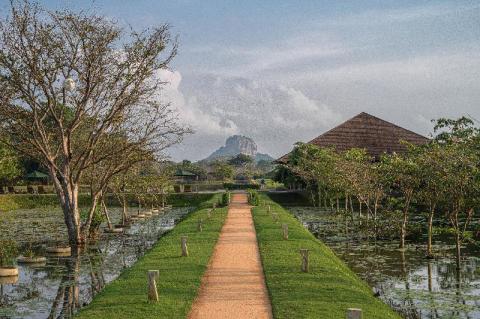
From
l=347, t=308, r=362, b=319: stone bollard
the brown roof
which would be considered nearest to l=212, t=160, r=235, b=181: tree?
the brown roof

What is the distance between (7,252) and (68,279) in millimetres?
7086

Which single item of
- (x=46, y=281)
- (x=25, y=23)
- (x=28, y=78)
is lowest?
(x=46, y=281)

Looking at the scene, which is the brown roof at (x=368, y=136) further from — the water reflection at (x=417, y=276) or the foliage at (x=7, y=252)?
the foliage at (x=7, y=252)

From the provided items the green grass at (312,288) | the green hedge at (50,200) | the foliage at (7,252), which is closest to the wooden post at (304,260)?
the green grass at (312,288)

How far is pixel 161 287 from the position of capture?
48.1 feet

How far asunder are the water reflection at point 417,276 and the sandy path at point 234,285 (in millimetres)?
3629

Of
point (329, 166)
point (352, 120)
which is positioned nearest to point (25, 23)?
point (329, 166)

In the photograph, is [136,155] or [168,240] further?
[136,155]

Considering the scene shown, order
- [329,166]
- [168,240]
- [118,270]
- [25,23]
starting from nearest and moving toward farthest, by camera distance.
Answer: [118,270] → [168,240] → [25,23] → [329,166]

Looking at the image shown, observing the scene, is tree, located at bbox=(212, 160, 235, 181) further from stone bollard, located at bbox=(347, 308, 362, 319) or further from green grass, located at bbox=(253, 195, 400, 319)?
stone bollard, located at bbox=(347, 308, 362, 319)

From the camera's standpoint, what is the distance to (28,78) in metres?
26.9

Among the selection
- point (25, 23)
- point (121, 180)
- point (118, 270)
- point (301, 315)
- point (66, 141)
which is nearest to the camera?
point (301, 315)

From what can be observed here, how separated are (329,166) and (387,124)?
28541 millimetres

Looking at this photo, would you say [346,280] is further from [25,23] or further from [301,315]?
[25,23]
